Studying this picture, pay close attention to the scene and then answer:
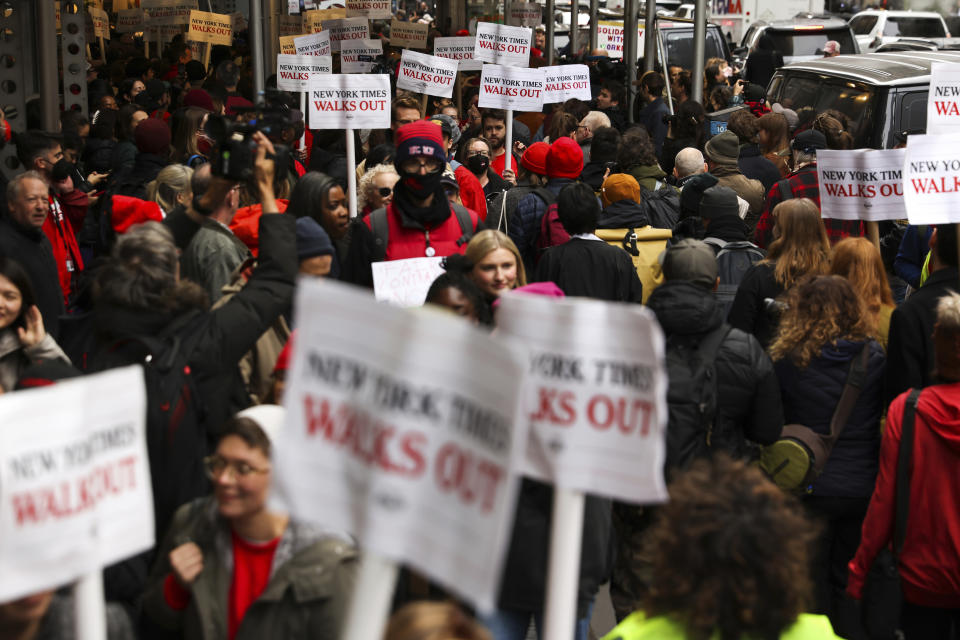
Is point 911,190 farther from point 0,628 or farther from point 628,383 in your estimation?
point 0,628

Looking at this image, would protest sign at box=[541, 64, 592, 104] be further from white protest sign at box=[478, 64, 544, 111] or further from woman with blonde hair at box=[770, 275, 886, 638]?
woman with blonde hair at box=[770, 275, 886, 638]

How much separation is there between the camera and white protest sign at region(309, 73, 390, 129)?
2.90 m

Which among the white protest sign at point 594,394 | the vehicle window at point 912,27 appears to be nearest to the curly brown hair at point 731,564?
the white protest sign at point 594,394

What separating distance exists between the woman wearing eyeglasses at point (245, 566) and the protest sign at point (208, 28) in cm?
1150

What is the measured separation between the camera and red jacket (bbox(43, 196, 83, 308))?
23.1 feet

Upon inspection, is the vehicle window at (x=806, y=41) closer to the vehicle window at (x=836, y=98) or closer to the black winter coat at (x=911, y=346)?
the vehicle window at (x=836, y=98)

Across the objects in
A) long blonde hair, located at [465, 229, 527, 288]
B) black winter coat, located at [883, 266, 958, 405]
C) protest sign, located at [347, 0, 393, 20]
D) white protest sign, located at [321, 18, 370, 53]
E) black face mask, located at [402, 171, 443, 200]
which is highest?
protest sign, located at [347, 0, 393, 20]

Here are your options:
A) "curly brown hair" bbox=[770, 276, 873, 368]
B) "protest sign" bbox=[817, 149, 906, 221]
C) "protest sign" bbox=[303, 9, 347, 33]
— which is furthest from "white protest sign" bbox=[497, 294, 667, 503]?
"protest sign" bbox=[303, 9, 347, 33]

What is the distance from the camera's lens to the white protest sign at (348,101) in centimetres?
787

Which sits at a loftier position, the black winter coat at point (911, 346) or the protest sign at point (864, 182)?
the protest sign at point (864, 182)

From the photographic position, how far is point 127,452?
2516 mm

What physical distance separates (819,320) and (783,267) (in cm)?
103

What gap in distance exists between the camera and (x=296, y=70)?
10.8 m

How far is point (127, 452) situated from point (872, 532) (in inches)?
107
